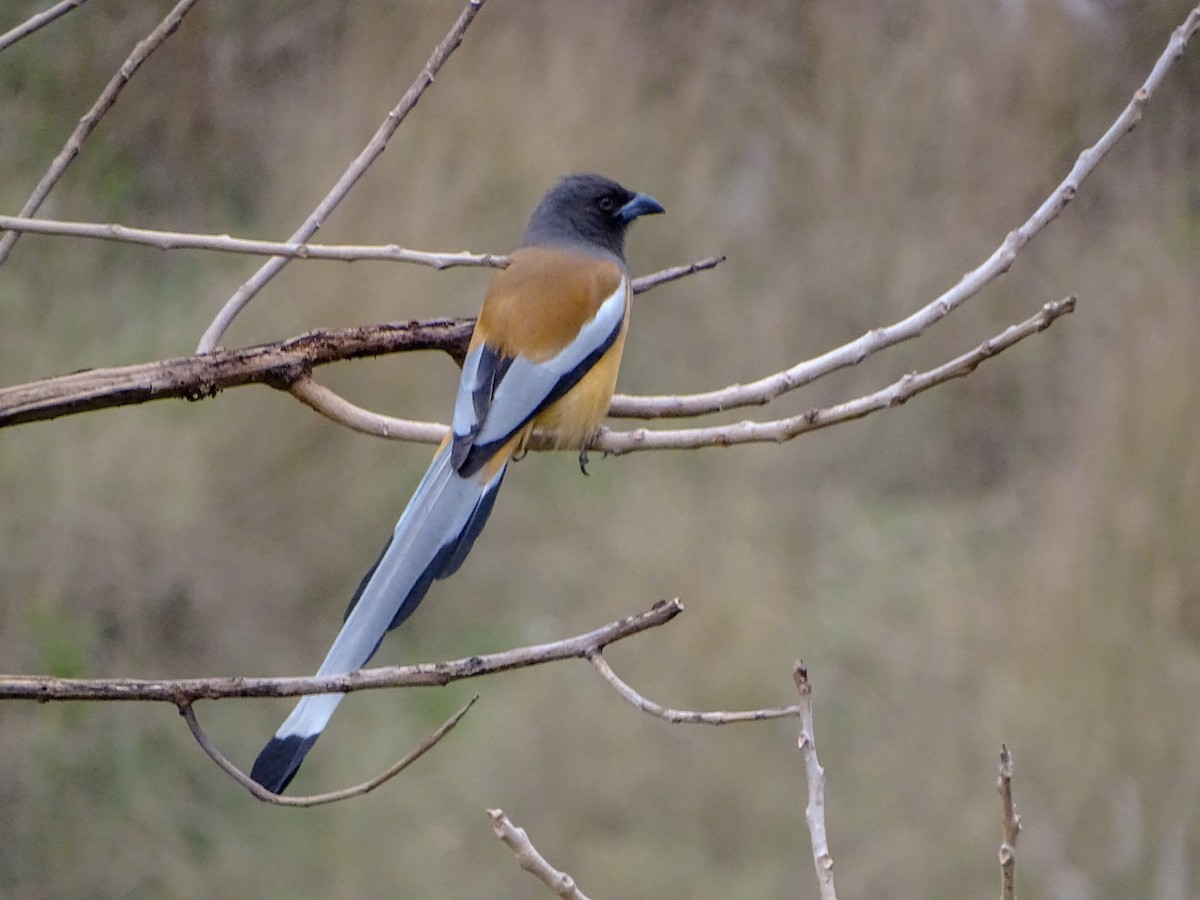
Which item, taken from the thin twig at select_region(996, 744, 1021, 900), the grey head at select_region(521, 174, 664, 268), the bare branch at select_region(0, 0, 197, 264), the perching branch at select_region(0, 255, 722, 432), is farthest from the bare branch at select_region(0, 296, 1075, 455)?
the grey head at select_region(521, 174, 664, 268)

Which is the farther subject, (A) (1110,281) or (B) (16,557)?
(A) (1110,281)

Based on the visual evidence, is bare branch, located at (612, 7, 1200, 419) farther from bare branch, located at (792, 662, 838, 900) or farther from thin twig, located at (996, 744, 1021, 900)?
thin twig, located at (996, 744, 1021, 900)

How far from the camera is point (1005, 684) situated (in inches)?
192

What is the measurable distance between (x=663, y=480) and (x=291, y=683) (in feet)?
14.8

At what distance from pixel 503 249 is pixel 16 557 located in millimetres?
2315

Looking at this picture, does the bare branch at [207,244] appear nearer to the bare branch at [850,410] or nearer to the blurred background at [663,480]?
the bare branch at [850,410]

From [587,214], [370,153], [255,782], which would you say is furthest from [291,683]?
[587,214]

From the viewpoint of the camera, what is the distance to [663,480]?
6.04m

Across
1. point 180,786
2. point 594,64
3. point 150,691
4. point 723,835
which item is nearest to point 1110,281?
point 594,64

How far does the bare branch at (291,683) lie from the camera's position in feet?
4.99

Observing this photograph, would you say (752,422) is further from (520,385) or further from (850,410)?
(520,385)

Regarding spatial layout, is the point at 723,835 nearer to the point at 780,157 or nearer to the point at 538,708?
the point at 538,708

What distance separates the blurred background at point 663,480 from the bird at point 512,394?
6.54 ft

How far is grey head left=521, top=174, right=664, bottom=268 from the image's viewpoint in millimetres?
3469
